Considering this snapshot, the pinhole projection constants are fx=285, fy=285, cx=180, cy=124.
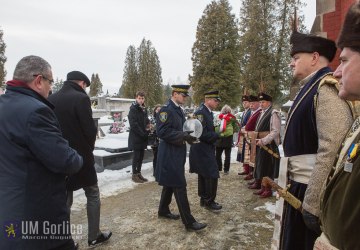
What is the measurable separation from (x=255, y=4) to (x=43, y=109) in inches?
994

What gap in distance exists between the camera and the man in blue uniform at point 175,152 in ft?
13.2

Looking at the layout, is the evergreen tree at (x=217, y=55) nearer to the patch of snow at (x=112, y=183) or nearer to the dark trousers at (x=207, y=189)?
the patch of snow at (x=112, y=183)

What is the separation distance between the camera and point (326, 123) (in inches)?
78.2

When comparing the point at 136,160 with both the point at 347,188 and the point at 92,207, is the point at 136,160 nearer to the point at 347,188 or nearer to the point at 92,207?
the point at 92,207

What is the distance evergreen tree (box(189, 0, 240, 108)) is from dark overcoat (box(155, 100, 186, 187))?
2516 centimetres

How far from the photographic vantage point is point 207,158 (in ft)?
15.7

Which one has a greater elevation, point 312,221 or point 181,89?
point 181,89

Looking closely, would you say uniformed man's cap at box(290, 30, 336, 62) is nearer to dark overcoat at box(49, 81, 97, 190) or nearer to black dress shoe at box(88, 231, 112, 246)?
dark overcoat at box(49, 81, 97, 190)

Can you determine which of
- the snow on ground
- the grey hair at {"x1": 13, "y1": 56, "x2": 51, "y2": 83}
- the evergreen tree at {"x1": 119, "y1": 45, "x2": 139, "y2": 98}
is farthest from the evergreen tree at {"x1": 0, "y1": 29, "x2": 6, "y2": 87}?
the grey hair at {"x1": 13, "y1": 56, "x2": 51, "y2": 83}

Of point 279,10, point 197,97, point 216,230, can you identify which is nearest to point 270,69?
point 279,10

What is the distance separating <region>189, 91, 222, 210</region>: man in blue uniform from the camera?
4777 millimetres

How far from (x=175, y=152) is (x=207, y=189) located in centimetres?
120

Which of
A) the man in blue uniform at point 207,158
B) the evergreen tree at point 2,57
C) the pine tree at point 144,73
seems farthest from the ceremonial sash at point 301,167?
the pine tree at point 144,73

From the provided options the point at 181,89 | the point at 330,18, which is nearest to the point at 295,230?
the point at 181,89
